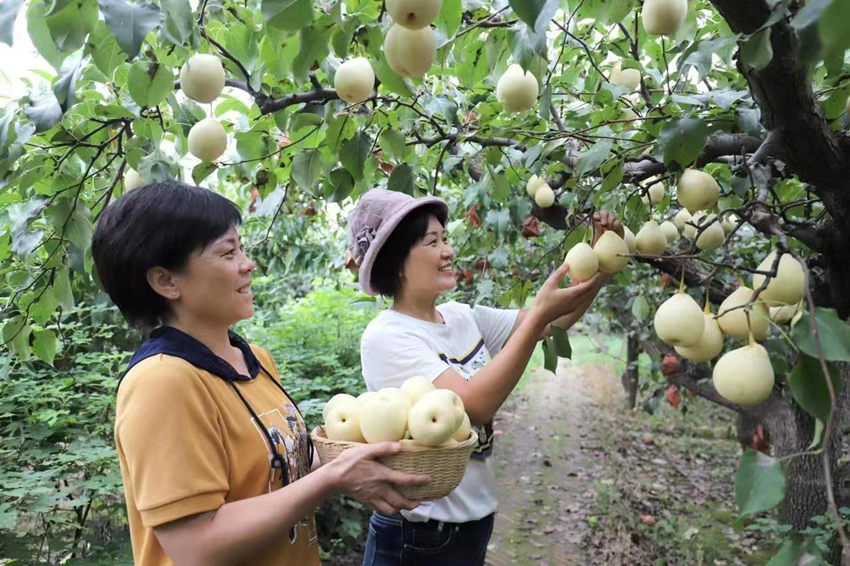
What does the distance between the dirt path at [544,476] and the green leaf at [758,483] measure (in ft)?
12.5

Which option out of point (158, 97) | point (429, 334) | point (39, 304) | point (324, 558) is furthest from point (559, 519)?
point (158, 97)

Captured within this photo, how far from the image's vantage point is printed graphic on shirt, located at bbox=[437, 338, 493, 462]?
176cm

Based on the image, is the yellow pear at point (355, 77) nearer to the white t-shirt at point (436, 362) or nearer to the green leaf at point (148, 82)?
the green leaf at point (148, 82)

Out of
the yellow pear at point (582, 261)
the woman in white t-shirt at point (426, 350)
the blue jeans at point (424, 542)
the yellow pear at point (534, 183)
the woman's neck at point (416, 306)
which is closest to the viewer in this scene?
the yellow pear at point (582, 261)

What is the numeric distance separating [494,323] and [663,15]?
1.13 m

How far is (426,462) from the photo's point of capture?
1.23 m

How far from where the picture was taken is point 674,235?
1570 millimetres

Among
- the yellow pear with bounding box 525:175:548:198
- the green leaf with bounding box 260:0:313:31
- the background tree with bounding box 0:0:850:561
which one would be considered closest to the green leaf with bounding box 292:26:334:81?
the background tree with bounding box 0:0:850:561

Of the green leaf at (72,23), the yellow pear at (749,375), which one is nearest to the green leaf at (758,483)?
the yellow pear at (749,375)

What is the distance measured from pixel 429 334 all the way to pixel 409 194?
40 cm

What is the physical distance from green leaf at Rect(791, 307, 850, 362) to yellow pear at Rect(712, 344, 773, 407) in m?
0.25

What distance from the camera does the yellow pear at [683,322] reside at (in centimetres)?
97

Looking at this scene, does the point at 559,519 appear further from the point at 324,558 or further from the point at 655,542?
the point at 324,558

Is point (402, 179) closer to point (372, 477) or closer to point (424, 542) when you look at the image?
point (372, 477)
